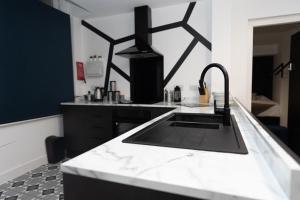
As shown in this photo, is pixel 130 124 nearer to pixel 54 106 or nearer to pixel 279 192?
pixel 54 106

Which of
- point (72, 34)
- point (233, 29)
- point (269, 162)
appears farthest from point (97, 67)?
point (269, 162)

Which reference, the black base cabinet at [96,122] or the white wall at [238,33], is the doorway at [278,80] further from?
the black base cabinet at [96,122]

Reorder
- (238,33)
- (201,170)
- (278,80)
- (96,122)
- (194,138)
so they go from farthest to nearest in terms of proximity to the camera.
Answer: (278,80) → (96,122) → (238,33) → (194,138) → (201,170)

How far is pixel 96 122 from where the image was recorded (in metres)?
2.91

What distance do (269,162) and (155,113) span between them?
2012mm

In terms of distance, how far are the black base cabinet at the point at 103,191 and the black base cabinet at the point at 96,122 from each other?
1937 millimetres

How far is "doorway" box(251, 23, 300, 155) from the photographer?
312 cm

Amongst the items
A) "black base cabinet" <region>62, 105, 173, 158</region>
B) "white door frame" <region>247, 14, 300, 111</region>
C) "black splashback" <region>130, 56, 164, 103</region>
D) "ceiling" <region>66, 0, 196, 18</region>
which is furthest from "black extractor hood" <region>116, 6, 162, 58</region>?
"white door frame" <region>247, 14, 300, 111</region>

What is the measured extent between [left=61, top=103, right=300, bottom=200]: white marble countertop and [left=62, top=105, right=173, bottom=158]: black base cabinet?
181 cm

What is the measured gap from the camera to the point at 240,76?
279 centimetres

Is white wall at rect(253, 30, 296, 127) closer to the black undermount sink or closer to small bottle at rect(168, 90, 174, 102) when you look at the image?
small bottle at rect(168, 90, 174, 102)

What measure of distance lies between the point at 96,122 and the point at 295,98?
321 cm

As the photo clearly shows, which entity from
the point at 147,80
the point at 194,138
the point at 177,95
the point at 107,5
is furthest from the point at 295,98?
the point at 107,5

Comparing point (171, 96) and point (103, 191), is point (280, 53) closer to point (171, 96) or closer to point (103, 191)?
point (171, 96)
